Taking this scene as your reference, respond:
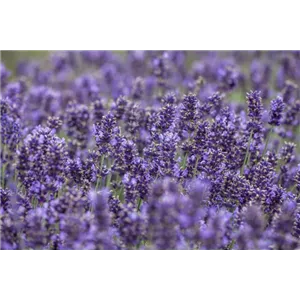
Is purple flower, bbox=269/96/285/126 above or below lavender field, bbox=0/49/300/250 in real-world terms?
above

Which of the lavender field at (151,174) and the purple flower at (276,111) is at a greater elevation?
the purple flower at (276,111)

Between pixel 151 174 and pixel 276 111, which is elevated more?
pixel 276 111

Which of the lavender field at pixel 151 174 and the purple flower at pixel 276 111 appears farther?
the purple flower at pixel 276 111

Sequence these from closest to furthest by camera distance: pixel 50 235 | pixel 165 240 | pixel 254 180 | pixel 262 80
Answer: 1. pixel 165 240
2. pixel 50 235
3. pixel 254 180
4. pixel 262 80

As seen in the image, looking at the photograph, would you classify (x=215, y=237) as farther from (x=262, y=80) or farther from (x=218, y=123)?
(x=262, y=80)

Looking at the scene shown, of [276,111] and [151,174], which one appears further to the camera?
[276,111]

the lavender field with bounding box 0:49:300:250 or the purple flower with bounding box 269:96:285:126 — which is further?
the purple flower with bounding box 269:96:285:126
